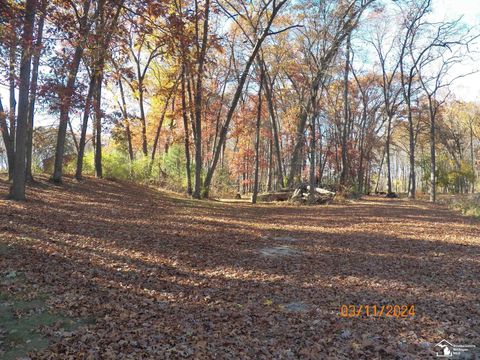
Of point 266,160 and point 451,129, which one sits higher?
point 451,129

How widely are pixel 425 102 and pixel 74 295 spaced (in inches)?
1484

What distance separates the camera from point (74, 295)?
4.79m

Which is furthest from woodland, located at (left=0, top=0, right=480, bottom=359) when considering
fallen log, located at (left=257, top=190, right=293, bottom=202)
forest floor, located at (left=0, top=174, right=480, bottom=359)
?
fallen log, located at (left=257, top=190, right=293, bottom=202)

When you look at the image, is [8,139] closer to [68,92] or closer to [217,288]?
[68,92]

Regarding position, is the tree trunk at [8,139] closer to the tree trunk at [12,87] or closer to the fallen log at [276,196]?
the tree trunk at [12,87]

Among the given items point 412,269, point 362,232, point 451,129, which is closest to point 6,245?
point 412,269

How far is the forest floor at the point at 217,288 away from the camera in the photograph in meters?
3.99

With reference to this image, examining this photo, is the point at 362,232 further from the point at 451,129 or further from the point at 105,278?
the point at 451,129

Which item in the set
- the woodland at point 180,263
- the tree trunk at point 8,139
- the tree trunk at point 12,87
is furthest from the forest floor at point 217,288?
the tree trunk at point 12,87

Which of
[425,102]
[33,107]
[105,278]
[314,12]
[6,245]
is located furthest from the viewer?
[425,102]

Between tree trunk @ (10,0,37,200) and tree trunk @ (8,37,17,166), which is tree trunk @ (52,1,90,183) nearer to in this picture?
tree trunk @ (10,0,37,200)

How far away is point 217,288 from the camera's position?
577cm

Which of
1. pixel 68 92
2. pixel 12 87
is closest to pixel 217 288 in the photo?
pixel 68 92

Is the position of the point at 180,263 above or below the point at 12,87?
below
